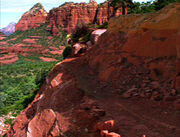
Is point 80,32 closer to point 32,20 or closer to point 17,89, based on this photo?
point 17,89

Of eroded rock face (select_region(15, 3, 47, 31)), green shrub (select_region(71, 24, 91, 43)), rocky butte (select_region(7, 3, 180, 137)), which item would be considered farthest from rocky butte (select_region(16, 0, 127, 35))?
rocky butte (select_region(7, 3, 180, 137))

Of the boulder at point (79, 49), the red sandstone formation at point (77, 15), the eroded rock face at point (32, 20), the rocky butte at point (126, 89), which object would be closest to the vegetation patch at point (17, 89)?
the boulder at point (79, 49)

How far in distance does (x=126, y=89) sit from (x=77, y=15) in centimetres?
6439

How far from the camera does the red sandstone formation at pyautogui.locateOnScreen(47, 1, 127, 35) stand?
60.2 meters

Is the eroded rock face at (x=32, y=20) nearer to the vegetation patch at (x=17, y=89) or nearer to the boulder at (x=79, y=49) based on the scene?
the vegetation patch at (x=17, y=89)

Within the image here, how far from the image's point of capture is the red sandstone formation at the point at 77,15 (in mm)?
60194

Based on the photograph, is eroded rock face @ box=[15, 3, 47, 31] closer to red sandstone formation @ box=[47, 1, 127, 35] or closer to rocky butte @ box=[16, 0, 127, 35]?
rocky butte @ box=[16, 0, 127, 35]

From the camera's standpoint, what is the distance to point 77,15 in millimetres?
68000

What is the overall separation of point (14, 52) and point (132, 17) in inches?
2102

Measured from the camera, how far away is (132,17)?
9164 mm

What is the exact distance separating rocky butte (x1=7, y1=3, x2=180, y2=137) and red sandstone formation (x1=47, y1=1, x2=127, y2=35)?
51020 mm

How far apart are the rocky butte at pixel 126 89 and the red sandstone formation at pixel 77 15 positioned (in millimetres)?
51020

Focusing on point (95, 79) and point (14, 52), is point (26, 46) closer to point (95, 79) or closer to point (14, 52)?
point (14, 52)

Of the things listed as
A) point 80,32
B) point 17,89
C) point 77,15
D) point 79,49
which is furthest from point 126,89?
point 77,15
